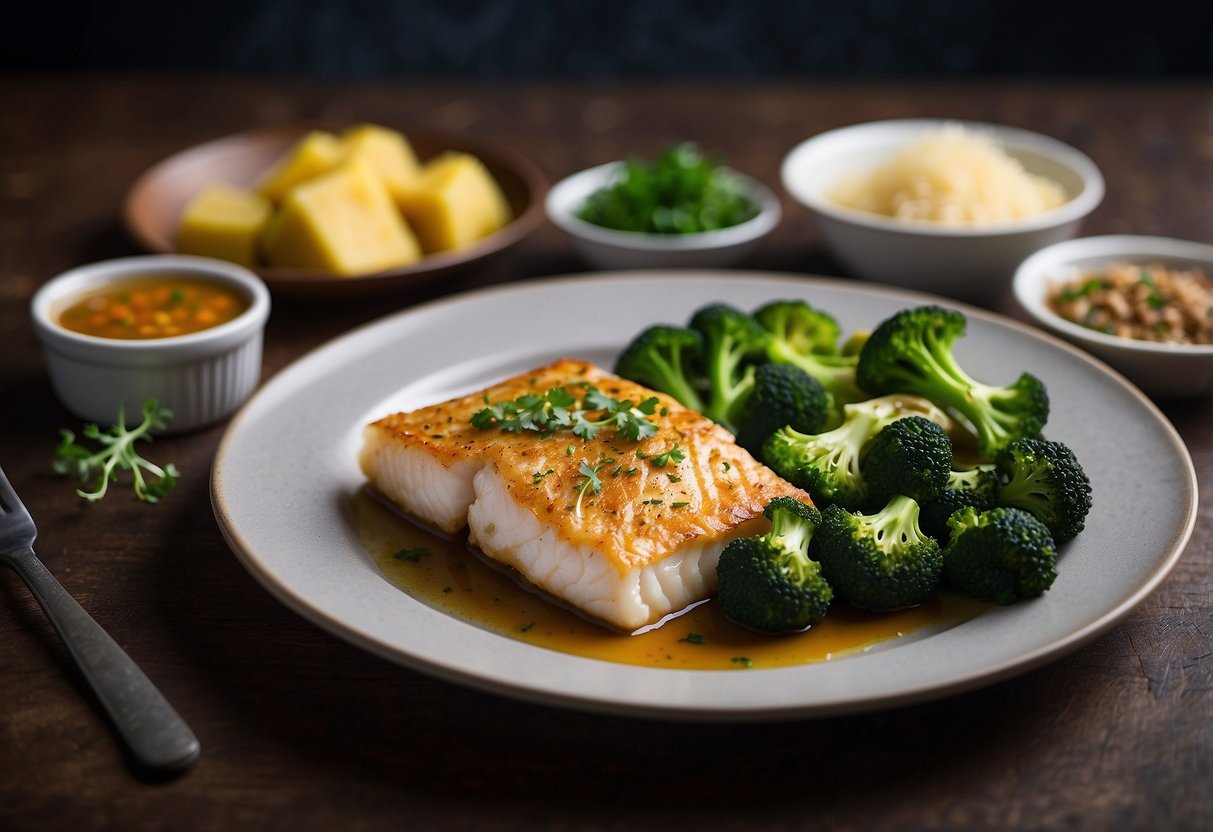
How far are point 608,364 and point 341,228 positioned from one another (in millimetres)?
1162

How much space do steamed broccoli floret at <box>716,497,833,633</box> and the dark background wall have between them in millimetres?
6062

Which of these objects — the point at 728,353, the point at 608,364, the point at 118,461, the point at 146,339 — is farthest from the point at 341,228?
the point at 728,353

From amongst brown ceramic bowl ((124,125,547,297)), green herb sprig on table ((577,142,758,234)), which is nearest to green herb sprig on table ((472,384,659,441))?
brown ceramic bowl ((124,125,547,297))

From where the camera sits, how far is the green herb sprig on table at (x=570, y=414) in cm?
299

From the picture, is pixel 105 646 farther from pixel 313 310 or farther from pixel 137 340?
pixel 313 310

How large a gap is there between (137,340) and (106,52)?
16.9 ft

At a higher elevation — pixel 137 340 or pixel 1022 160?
pixel 1022 160

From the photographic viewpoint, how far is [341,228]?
4.26 meters

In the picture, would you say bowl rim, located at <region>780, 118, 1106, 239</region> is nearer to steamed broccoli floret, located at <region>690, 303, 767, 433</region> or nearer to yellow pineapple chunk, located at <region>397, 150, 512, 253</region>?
steamed broccoli floret, located at <region>690, 303, 767, 433</region>

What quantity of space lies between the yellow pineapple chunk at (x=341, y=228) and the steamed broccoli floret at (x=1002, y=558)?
238 cm

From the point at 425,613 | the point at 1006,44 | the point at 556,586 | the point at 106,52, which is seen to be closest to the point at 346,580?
the point at 425,613

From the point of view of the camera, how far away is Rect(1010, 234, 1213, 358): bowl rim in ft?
12.0

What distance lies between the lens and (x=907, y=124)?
5.11m

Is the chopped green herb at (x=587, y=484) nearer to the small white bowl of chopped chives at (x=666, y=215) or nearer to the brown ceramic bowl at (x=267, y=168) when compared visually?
the brown ceramic bowl at (x=267, y=168)
